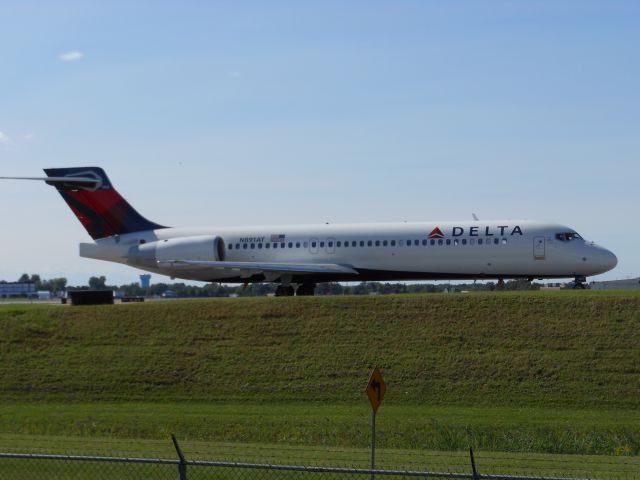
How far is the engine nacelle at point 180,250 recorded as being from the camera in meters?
46.9

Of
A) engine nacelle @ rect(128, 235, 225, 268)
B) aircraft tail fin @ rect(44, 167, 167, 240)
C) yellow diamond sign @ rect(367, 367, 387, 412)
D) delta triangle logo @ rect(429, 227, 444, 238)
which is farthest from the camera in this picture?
aircraft tail fin @ rect(44, 167, 167, 240)

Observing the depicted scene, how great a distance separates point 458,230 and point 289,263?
7994 mm

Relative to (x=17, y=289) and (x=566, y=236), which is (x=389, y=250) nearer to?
(x=566, y=236)

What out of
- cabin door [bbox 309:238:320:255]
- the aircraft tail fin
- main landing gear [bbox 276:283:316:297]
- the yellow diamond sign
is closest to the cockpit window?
cabin door [bbox 309:238:320:255]

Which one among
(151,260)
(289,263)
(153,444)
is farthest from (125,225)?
(153,444)

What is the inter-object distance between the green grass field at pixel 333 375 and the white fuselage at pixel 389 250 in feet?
24.7

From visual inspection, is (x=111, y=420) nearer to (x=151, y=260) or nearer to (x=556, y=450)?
(x=556, y=450)

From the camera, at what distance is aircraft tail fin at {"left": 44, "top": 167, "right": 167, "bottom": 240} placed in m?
50.0

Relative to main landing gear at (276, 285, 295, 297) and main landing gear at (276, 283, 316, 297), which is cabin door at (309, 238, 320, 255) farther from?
main landing gear at (276, 285, 295, 297)

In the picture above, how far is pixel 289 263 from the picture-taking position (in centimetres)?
4628

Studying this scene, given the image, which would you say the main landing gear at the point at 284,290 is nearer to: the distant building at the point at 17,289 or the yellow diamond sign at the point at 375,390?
the yellow diamond sign at the point at 375,390

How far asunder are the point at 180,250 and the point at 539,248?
53.3 feet

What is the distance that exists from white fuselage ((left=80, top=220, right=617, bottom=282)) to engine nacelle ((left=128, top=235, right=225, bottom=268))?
45mm

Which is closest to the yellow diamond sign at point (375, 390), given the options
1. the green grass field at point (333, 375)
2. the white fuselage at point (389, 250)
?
the green grass field at point (333, 375)
